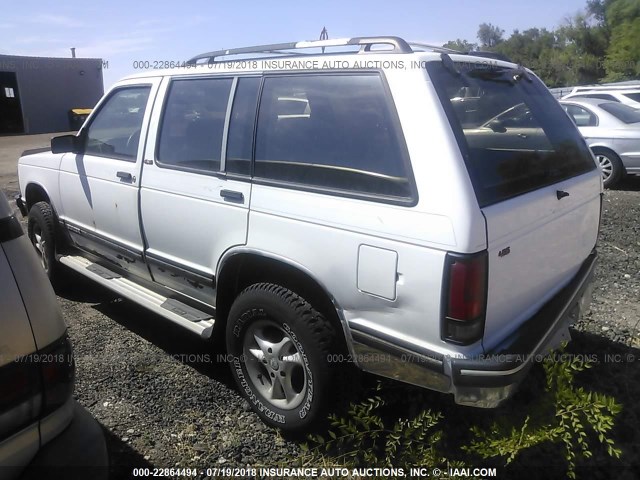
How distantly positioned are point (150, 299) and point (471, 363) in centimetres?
232

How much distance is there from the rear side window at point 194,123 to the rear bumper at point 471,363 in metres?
1.47

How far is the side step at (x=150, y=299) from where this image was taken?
3289 mm

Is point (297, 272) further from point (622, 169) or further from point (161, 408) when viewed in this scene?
point (622, 169)

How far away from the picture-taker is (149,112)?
3.72m

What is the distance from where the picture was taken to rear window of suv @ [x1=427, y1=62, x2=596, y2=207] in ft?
7.86

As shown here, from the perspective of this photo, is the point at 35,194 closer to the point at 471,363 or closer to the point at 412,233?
the point at 412,233

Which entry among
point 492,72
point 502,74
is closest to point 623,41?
point 502,74

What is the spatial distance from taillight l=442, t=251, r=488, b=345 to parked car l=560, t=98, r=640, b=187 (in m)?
8.06

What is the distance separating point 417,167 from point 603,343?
8.25ft

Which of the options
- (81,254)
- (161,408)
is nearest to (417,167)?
(161,408)

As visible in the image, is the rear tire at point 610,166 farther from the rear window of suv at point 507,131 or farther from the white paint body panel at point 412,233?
the white paint body panel at point 412,233

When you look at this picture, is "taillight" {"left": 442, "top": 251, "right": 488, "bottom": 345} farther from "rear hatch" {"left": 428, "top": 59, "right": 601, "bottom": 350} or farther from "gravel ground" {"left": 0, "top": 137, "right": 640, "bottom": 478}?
"gravel ground" {"left": 0, "top": 137, "right": 640, "bottom": 478}

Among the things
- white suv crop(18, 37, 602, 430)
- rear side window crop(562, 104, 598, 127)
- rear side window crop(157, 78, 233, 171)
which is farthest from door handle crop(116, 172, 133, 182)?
rear side window crop(562, 104, 598, 127)

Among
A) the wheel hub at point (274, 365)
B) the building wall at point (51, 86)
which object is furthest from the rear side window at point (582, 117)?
the building wall at point (51, 86)
